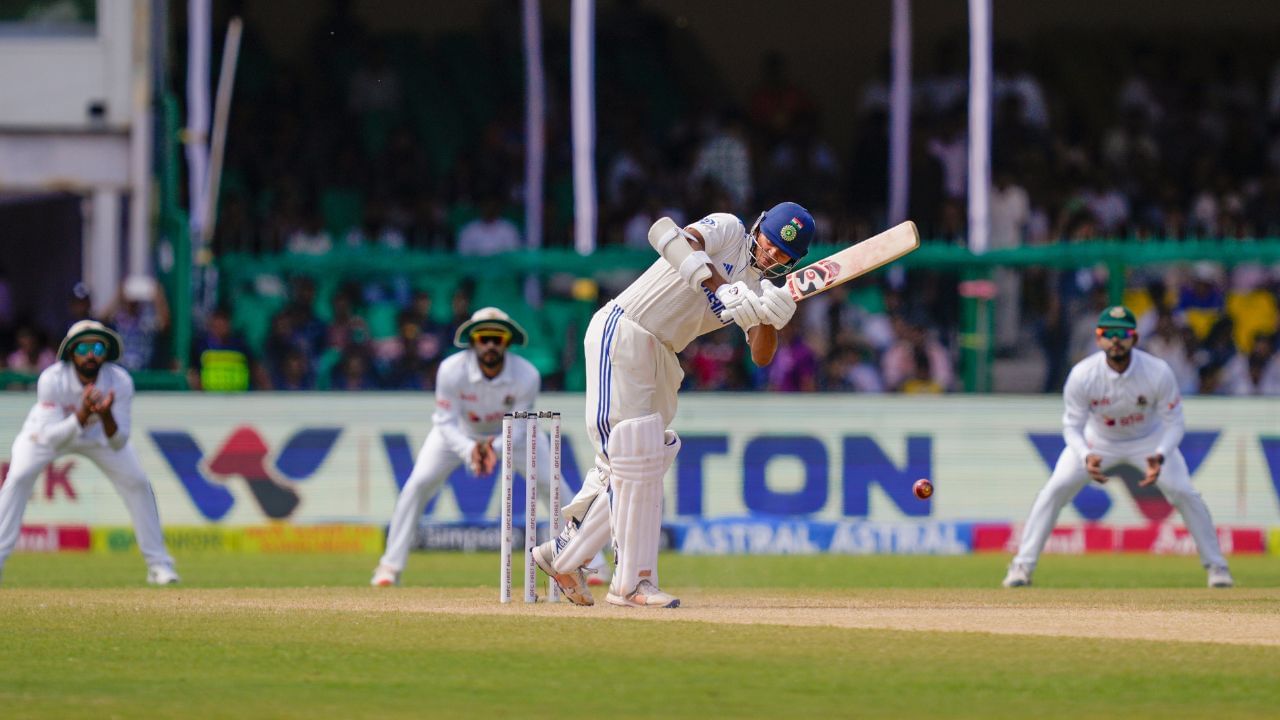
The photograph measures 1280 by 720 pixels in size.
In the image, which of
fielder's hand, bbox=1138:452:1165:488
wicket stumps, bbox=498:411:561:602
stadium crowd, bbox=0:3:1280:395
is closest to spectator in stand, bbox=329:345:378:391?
stadium crowd, bbox=0:3:1280:395

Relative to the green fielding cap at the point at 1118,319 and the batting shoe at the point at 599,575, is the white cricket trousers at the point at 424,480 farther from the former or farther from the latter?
the green fielding cap at the point at 1118,319

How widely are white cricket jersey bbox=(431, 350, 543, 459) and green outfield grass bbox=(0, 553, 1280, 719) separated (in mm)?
1918

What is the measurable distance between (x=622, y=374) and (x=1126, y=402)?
483 cm

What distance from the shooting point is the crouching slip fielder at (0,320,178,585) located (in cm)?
1276

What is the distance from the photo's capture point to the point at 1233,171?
68.8 ft

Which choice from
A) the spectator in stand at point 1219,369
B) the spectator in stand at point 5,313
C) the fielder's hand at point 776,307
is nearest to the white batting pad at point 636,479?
the fielder's hand at point 776,307

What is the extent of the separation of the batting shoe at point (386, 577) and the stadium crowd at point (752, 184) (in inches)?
198

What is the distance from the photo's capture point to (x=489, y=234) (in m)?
19.9

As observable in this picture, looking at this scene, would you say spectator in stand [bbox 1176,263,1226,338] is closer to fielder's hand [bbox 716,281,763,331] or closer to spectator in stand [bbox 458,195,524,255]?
spectator in stand [bbox 458,195,524,255]

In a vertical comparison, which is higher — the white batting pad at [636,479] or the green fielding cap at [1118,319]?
the green fielding cap at [1118,319]

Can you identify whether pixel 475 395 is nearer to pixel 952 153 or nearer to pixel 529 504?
pixel 529 504

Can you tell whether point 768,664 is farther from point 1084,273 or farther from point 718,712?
point 1084,273

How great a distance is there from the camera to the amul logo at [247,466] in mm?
17062

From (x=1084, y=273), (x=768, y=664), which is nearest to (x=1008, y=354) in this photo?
(x=1084, y=273)
